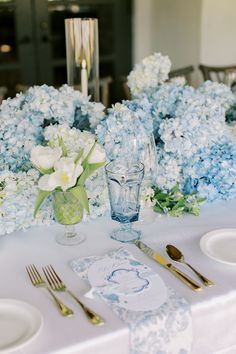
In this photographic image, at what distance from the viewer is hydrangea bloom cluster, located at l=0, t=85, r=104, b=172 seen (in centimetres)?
156

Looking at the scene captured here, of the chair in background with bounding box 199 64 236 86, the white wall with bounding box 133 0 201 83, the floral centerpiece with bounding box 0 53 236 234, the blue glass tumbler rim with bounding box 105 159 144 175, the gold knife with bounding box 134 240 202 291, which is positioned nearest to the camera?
the gold knife with bounding box 134 240 202 291

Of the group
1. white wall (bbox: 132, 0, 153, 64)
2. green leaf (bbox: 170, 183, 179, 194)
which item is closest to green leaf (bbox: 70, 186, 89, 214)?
green leaf (bbox: 170, 183, 179, 194)

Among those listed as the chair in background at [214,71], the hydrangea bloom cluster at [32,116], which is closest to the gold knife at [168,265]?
the hydrangea bloom cluster at [32,116]

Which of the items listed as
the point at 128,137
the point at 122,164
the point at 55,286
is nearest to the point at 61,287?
the point at 55,286

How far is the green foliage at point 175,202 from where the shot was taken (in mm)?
1562

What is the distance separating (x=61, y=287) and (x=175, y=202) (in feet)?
1.70

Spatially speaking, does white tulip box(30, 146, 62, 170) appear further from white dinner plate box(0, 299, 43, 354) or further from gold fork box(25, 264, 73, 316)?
white dinner plate box(0, 299, 43, 354)

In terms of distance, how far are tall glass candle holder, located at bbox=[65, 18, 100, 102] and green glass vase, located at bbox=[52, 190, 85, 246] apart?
0.82 meters

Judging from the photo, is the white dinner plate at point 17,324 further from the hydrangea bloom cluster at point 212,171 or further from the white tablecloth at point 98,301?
the hydrangea bloom cluster at point 212,171

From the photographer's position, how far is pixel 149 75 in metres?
1.96

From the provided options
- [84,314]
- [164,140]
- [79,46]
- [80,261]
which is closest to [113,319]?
[84,314]

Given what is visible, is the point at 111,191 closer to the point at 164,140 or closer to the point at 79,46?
the point at 164,140

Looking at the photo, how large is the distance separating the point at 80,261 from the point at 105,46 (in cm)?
390

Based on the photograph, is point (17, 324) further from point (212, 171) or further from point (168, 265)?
point (212, 171)
